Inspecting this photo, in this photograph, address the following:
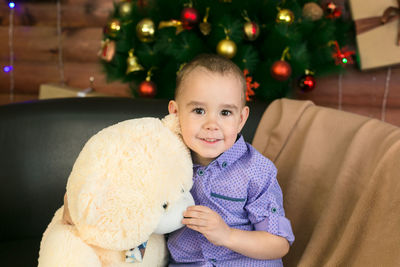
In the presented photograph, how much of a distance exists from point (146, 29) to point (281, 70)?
57 centimetres

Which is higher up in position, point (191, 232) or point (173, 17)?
point (173, 17)

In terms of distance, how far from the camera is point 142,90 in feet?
5.81

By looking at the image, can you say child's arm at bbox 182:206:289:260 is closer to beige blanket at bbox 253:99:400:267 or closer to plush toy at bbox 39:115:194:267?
plush toy at bbox 39:115:194:267

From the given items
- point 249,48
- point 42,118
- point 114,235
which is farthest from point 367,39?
point 114,235

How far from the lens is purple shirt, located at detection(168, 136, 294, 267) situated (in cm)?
95

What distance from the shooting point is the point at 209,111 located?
0.90 meters

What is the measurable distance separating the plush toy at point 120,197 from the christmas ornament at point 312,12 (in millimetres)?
1100

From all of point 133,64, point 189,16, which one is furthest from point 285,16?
point 133,64

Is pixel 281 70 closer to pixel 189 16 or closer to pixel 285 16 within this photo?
pixel 285 16

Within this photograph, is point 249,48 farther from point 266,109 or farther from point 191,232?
point 191,232

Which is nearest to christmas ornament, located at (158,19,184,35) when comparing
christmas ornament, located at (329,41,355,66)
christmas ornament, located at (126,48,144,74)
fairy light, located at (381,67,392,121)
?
christmas ornament, located at (126,48,144,74)

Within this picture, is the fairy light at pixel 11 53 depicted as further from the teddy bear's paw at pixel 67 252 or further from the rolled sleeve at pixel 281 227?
the rolled sleeve at pixel 281 227

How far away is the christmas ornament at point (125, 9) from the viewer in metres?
1.83

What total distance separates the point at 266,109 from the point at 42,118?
2.53 ft
